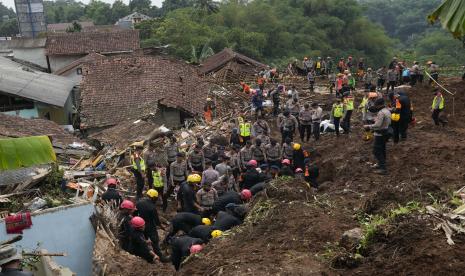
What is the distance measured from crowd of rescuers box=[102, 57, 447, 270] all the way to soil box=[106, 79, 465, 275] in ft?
1.90

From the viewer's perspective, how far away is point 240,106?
25422 mm

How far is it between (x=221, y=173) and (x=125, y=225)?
3.20m

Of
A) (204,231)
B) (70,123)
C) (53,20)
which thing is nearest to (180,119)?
(70,123)

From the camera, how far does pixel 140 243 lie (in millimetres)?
8891

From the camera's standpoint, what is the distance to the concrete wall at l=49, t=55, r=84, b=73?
41000 millimetres

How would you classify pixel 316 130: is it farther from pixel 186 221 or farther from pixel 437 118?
pixel 186 221

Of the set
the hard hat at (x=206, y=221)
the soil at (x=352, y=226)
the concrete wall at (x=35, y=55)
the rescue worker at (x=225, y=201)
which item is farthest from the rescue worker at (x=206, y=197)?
the concrete wall at (x=35, y=55)

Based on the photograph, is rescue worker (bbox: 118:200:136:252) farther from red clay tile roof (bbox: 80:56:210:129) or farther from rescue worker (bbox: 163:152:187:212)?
red clay tile roof (bbox: 80:56:210:129)

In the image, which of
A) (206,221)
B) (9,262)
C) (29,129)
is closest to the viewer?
(9,262)

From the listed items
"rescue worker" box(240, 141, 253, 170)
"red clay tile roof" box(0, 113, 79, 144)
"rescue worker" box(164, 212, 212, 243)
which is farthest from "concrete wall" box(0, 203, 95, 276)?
"red clay tile roof" box(0, 113, 79, 144)

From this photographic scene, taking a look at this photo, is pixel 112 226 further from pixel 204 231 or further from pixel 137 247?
pixel 204 231

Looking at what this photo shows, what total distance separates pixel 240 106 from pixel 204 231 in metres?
17.5

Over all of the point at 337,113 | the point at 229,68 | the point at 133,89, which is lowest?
the point at 229,68

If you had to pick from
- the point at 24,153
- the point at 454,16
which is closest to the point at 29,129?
A: the point at 24,153
